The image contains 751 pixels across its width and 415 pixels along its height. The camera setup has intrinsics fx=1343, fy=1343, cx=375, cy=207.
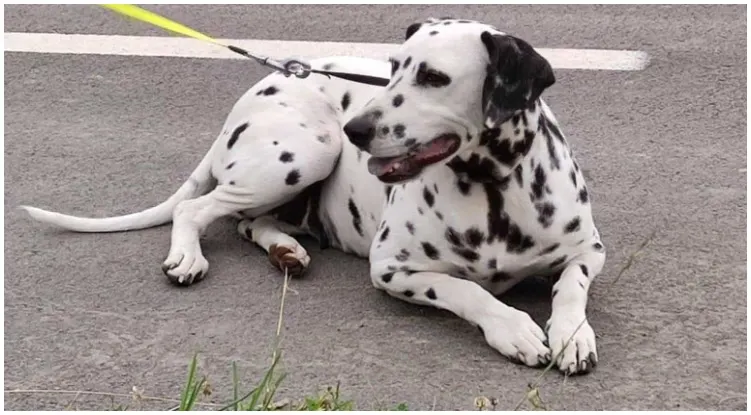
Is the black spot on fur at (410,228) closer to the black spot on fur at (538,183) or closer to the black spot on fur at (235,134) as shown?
the black spot on fur at (538,183)

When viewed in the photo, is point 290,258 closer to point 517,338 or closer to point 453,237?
point 453,237

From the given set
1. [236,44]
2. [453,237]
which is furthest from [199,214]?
[236,44]

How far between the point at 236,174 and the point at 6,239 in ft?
3.20

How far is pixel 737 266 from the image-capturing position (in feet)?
16.2

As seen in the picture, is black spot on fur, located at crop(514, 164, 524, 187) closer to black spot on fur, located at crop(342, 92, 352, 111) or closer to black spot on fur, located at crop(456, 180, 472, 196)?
black spot on fur, located at crop(456, 180, 472, 196)

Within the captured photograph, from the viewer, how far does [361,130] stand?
4.09 meters

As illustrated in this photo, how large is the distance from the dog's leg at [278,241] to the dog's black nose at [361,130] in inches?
36.4

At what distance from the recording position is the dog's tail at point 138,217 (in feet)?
17.5

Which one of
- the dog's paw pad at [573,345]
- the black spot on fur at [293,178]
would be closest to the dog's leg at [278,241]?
the black spot on fur at [293,178]

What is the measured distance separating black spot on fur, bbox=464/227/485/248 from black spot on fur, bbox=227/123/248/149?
→ 1218mm

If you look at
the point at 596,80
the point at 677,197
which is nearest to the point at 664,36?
the point at 596,80

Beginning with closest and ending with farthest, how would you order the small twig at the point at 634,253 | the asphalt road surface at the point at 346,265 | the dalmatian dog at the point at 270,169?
the asphalt road surface at the point at 346,265 < the small twig at the point at 634,253 < the dalmatian dog at the point at 270,169

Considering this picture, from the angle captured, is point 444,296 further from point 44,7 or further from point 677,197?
point 44,7

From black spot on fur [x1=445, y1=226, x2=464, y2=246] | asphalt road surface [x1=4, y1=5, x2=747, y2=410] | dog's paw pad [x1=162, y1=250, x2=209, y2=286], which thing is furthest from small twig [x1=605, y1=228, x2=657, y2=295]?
dog's paw pad [x1=162, y1=250, x2=209, y2=286]
